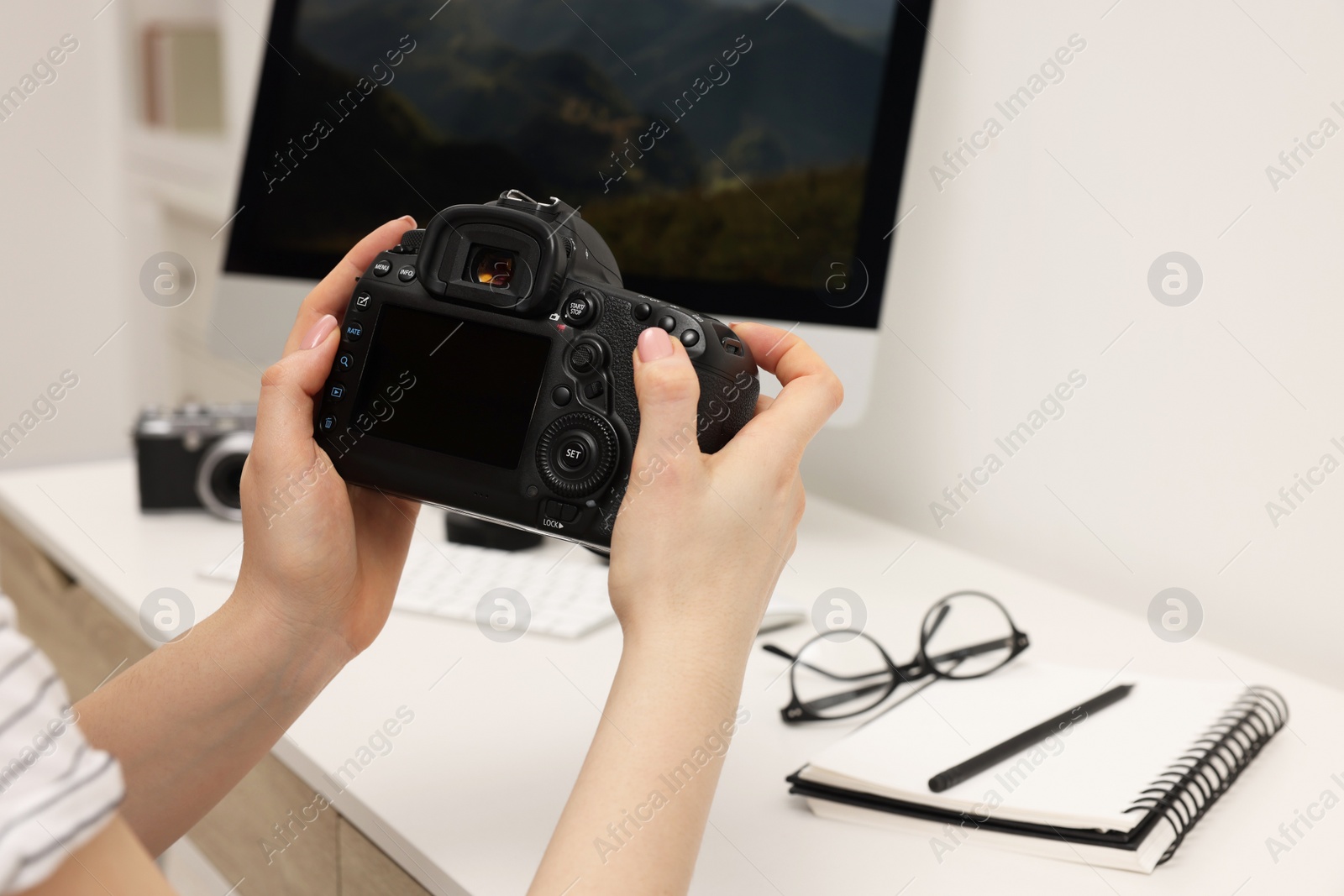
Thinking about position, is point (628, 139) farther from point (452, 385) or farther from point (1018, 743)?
point (1018, 743)

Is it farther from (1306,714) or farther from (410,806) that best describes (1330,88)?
(410,806)

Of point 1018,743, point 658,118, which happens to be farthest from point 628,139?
point 1018,743

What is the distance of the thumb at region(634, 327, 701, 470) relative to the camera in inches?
17.9

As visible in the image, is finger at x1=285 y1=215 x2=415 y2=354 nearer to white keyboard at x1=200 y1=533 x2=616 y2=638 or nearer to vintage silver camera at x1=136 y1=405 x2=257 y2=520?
white keyboard at x1=200 y1=533 x2=616 y2=638

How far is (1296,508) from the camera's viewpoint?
29.0 inches

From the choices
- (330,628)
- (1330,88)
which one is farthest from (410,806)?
(1330,88)

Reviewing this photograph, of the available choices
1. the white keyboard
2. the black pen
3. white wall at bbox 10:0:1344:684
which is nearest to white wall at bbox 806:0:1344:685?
white wall at bbox 10:0:1344:684

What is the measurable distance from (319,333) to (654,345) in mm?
200

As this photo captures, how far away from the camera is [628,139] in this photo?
92 centimetres

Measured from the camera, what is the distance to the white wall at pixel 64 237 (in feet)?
6.56

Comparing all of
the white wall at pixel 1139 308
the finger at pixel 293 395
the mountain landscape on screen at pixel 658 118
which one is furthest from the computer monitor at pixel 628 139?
the finger at pixel 293 395

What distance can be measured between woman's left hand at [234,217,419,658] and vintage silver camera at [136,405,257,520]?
408 mm

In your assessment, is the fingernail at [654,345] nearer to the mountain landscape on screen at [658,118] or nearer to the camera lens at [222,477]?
the mountain landscape on screen at [658,118]

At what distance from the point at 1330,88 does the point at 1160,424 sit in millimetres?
250
